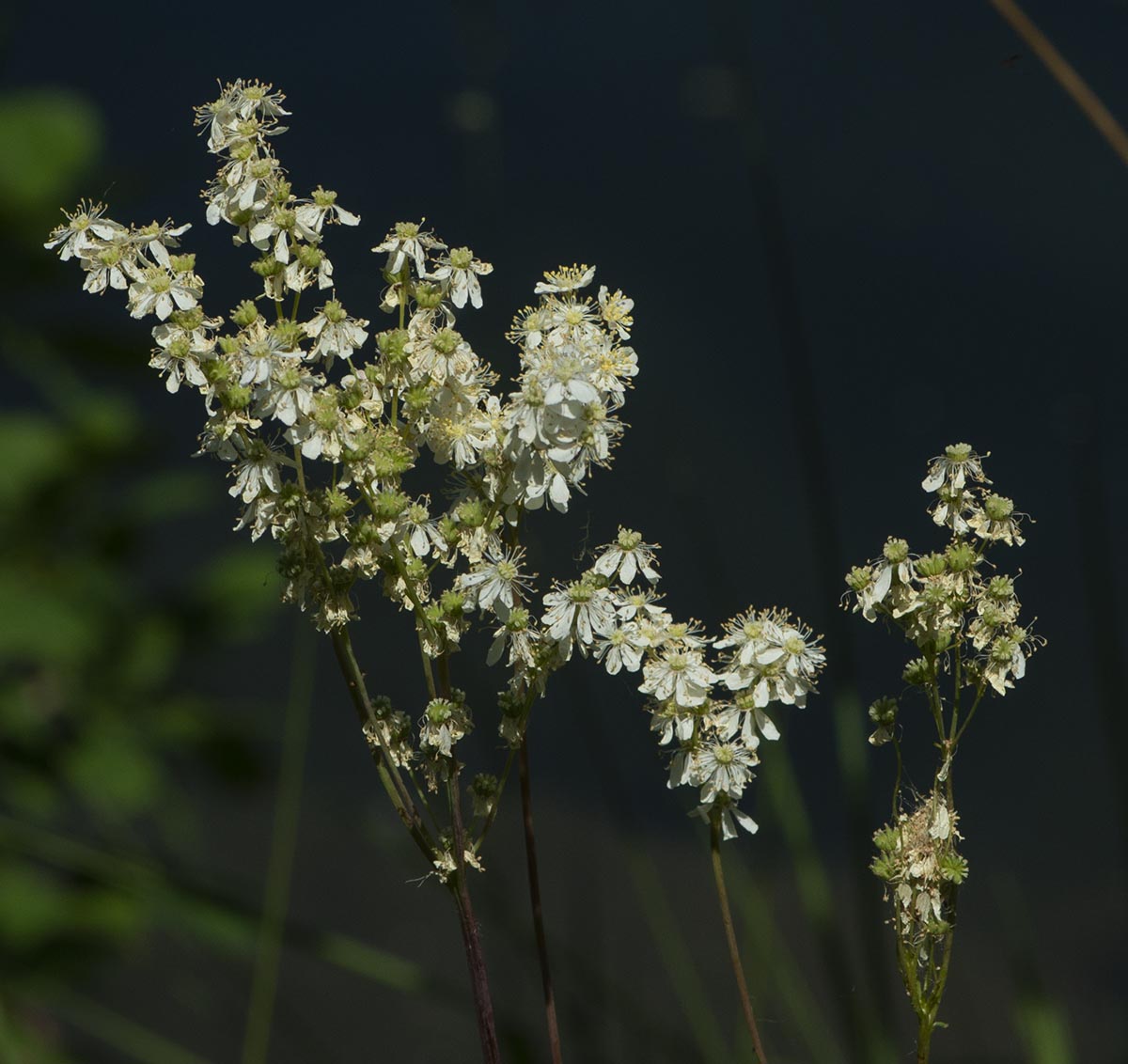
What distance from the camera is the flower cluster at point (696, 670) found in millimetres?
542

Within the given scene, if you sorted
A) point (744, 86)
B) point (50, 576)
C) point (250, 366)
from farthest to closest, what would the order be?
point (50, 576), point (250, 366), point (744, 86)

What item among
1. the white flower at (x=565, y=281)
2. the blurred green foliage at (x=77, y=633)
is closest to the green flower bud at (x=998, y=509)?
the white flower at (x=565, y=281)

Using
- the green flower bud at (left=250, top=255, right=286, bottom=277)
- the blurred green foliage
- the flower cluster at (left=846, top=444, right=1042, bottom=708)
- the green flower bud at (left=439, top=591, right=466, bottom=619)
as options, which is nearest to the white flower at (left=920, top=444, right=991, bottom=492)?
the flower cluster at (left=846, top=444, right=1042, bottom=708)

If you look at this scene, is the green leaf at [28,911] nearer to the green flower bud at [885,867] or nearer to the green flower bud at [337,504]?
the green flower bud at [337,504]

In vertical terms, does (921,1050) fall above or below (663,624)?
below

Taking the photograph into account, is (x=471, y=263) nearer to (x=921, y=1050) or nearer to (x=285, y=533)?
(x=285, y=533)

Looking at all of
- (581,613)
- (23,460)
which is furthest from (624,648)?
(23,460)

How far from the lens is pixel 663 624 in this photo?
55 cm

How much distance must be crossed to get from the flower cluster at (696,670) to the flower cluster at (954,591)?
2.1 inches

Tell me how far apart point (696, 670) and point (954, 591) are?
0.13 meters

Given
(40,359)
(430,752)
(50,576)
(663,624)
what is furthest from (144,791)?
(663,624)

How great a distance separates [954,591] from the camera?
569mm

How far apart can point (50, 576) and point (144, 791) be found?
250 mm

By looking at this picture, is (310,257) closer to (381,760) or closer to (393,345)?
(393,345)
